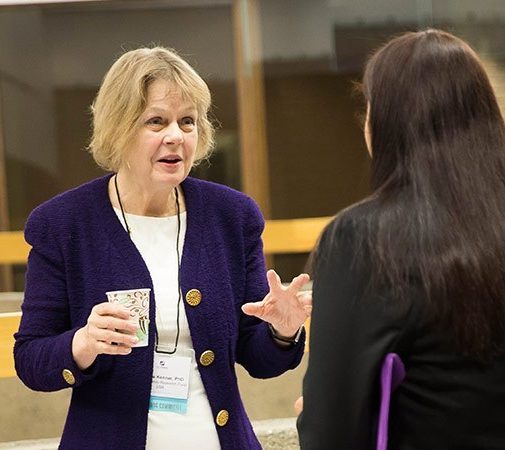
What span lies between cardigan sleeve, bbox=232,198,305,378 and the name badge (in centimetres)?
24

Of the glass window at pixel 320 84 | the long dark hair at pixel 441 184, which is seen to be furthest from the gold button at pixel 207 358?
the glass window at pixel 320 84

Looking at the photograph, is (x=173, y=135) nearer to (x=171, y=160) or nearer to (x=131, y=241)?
(x=171, y=160)

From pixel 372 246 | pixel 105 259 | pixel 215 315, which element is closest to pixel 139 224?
pixel 105 259

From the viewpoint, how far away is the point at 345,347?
161 cm

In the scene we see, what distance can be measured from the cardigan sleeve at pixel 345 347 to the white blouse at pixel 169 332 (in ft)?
2.39

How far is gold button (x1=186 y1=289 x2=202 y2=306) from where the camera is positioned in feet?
7.79

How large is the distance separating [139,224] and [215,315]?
0.32 m

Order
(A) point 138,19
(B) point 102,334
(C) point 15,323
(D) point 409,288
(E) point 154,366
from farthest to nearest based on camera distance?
(A) point 138,19
(C) point 15,323
(E) point 154,366
(B) point 102,334
(D) point 409,288

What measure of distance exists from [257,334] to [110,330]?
516mm

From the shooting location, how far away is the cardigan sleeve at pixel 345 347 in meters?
1.59

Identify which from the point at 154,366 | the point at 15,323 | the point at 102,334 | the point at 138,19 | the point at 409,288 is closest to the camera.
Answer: the point at 409,288

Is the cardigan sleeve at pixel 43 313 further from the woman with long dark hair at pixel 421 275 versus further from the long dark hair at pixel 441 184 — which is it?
the long dark hair at pixel 441 184

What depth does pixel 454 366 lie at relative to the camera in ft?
5.25

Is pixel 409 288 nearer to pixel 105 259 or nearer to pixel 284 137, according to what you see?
pixel 105 259
